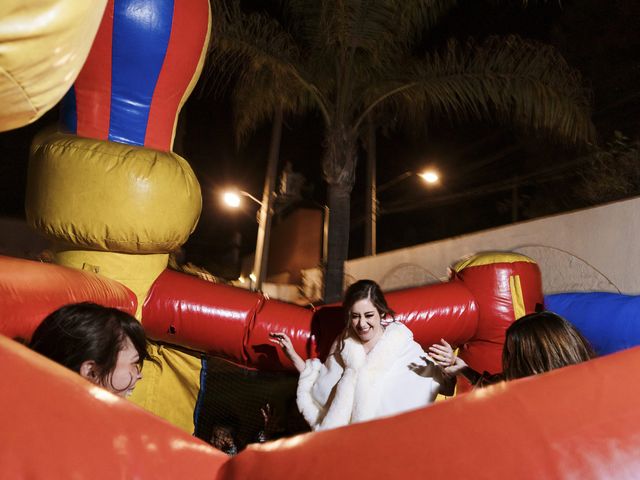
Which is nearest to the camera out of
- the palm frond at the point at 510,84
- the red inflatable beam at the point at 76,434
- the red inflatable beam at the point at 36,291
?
the red inflatable beam at the point at 76,434

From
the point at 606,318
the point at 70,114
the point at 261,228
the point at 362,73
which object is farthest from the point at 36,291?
the point at 261,228

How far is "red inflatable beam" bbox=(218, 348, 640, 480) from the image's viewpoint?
833 millimetres

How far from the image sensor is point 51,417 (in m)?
0.85

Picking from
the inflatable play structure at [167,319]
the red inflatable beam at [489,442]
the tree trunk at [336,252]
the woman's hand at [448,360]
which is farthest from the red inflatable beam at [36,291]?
the tree trunk at [336,252]

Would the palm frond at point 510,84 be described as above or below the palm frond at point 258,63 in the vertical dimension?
below

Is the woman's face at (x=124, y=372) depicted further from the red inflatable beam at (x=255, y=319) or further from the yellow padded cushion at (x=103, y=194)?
the red inflatable beam at (x=255, y=319)

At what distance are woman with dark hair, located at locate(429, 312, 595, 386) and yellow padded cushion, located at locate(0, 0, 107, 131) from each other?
1.37 m

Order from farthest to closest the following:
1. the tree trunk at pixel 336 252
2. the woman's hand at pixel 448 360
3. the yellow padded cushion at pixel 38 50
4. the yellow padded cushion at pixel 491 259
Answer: the tree trunk at pixel 336 252
the yellow padded cushion at pixel 491 259
the woman's hand at pixel 448 360
the yellow padded cushion at pixel 38 50

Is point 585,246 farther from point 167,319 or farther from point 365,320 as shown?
point 167,319

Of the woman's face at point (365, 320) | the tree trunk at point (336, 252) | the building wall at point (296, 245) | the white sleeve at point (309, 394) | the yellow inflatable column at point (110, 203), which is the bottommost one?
the white sleeve at point (309, 394)

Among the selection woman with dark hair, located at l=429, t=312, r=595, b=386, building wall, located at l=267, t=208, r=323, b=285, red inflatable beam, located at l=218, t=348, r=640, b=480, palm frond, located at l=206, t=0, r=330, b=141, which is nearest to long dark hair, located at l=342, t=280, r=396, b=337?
woman with dark hair, located at l=429, t=312, r=595, b=386

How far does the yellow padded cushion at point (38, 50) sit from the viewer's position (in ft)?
3.07

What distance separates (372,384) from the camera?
2.58 meters

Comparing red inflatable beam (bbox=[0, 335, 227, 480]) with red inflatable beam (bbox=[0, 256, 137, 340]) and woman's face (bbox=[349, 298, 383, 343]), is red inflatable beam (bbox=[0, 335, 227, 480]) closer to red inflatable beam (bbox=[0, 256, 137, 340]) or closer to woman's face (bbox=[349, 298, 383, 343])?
red inflatable beam (bbox=[0, 256, 137, 340])
